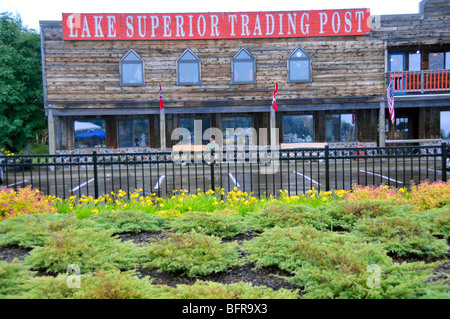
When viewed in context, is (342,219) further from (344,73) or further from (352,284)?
(344,73)

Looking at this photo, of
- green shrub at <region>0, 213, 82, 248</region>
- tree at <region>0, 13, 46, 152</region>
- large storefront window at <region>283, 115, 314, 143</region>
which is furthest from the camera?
tree at <region>0, 13, 46, 152</region>

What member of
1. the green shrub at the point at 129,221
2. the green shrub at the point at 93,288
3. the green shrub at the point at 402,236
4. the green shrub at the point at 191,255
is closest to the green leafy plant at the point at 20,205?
the green shrub at the point at 129,221

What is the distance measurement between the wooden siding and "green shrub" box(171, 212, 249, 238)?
17005 mm

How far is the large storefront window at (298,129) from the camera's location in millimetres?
24719

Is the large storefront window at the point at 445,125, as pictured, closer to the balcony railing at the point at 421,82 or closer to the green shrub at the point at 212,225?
the balcony railing at the point at 421,82

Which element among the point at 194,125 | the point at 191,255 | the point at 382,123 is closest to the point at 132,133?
the point at 194,125

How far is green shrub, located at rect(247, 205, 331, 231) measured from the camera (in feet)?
19.2

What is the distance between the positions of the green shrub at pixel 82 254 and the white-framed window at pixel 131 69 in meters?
18.5

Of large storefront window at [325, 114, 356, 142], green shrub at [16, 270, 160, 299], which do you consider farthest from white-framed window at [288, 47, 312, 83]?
green shrub at [16, 270, 160, 299]

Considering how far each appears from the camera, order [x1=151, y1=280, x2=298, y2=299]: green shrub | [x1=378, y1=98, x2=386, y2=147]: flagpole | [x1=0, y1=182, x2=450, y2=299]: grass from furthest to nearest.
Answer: [x1=378, y1=98, x2=386, y2=147]: flagpole, [x1=0, y1=182, x2=450, y2=299]: grass, [x1=151, y1=280, x2=298, y2=299]: green shrub

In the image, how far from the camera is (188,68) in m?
22.5

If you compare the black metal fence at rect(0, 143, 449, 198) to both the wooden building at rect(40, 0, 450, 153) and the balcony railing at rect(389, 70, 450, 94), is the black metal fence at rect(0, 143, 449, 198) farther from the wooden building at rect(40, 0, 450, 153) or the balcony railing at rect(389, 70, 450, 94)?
the wooden building at rect(40, 0, 450, 153)
